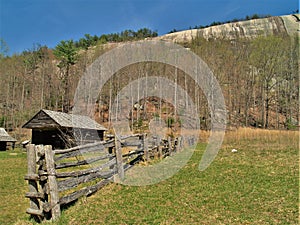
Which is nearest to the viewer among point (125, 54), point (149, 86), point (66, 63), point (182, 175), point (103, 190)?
point (103, 190)

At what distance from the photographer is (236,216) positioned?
506cm

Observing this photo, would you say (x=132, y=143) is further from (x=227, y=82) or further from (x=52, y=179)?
(x=227, y=82)

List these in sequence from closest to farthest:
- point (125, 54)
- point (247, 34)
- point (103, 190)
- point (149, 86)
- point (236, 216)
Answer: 1. point (236, 216)
2. point (103, 190)
3. point (125, 54)
4. point (149, 86)
5. point (247, 34)

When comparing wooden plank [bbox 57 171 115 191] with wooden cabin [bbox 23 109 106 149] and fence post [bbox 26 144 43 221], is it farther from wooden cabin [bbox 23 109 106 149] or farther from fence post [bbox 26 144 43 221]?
wooden cabin [bbox 23 109 106 149]

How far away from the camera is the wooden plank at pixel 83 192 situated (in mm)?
5670

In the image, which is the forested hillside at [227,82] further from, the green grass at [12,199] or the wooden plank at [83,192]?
the wooden plank at [83,192]

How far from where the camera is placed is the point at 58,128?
20.1 m

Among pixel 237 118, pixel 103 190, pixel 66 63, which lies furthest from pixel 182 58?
pixel 103 190

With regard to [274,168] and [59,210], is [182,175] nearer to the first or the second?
[274,168]

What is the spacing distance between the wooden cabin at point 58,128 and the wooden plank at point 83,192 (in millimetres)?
13178

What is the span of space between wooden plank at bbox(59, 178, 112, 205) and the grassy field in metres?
0.14

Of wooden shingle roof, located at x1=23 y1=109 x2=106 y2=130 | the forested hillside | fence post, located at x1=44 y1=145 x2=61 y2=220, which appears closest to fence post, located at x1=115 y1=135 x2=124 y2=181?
fence post, located at x1=44 y1=145 x2=61 y2=220

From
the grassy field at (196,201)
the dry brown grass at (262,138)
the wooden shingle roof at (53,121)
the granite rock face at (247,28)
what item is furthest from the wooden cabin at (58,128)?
the granite rock face at (247,28)

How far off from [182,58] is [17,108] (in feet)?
81.0
